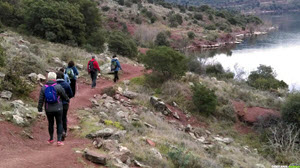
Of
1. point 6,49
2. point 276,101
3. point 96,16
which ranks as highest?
point 96,16

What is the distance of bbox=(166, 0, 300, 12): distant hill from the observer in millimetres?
142875

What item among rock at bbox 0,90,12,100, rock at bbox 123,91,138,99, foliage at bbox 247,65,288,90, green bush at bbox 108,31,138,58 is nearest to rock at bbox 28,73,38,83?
rock at bbox 0,90,12,100

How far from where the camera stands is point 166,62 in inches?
663

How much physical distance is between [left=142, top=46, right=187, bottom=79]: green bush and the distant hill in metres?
141

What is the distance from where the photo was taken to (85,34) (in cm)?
2655

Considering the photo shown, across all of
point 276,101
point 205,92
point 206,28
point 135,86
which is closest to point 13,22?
point 135,86

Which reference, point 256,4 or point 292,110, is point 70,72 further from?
point 256,4

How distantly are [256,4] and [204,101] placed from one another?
512 ft

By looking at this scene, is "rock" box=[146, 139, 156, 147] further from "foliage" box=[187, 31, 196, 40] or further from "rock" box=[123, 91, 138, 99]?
"foliage" box=[187, 31, 196, 40]

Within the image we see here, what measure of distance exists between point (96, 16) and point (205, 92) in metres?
17.0

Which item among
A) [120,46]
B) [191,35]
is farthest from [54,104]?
[191,35]

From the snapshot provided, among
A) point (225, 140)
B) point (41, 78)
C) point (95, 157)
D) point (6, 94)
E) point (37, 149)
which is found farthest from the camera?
point (225, 140)

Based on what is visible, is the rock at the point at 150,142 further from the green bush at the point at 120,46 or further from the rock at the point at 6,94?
the green bush at the point at 120,46

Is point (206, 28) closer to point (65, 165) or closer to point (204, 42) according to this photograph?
point (204, 42)
